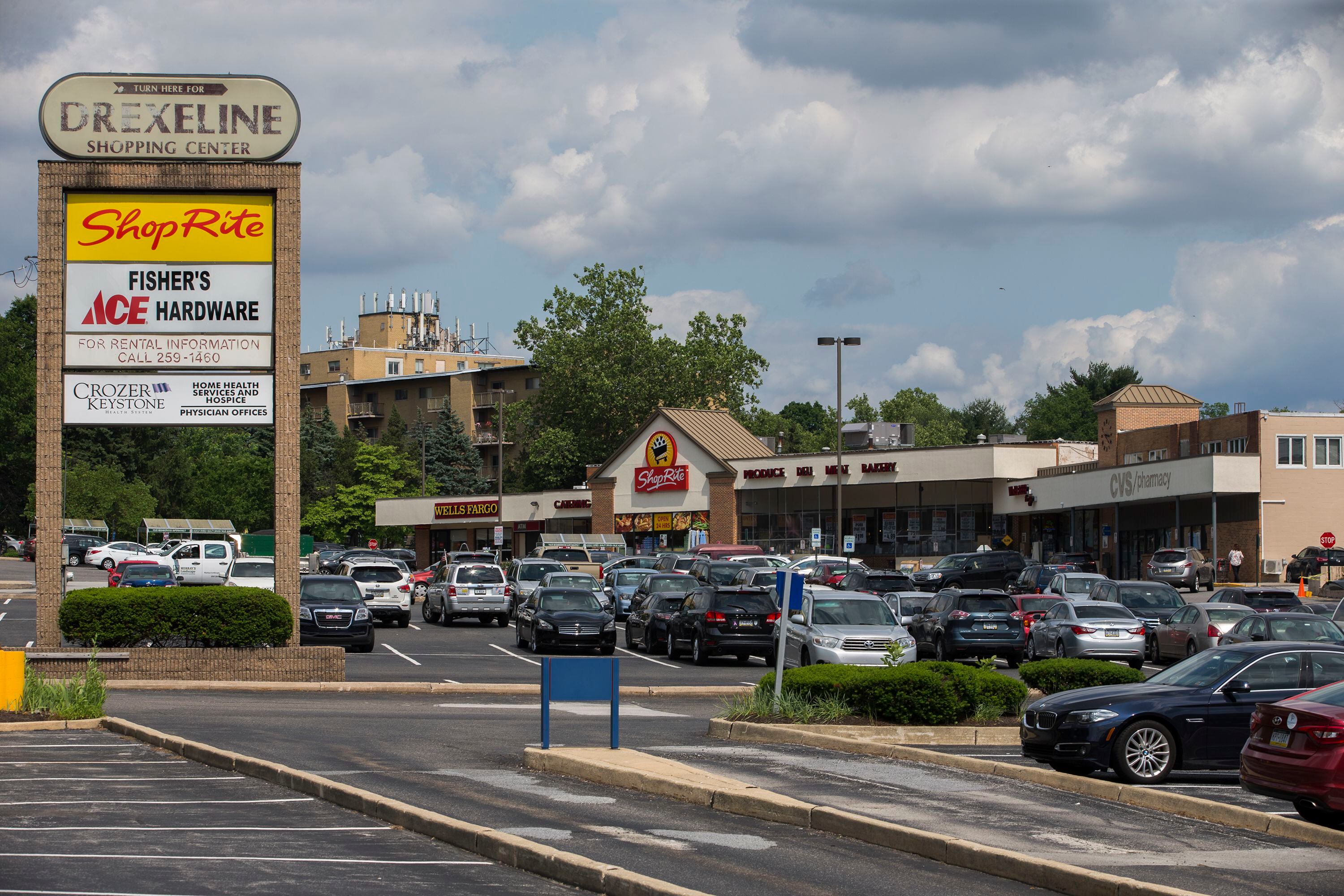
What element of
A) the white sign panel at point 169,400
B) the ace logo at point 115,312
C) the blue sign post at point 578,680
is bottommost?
the blue sign post at point 578,680

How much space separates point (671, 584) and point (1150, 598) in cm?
1086

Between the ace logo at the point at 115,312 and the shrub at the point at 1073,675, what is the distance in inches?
628

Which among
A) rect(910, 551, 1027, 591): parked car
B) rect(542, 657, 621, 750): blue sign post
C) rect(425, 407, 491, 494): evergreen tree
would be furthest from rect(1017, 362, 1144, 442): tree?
rect(542, 657, 621, 750): blue sign post

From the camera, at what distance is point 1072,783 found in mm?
13719

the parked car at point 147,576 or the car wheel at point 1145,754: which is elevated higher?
the parked car at point 147,576

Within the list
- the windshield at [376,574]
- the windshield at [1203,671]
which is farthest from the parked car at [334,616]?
the windshield at [1203,671]

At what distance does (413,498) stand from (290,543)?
69.8 metres

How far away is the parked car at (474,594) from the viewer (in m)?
40.7

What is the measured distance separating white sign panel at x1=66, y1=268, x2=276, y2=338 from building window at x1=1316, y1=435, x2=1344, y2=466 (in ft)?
148

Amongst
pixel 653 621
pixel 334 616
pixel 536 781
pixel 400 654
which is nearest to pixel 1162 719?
pixel 536 781

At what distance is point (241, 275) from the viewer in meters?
26.0

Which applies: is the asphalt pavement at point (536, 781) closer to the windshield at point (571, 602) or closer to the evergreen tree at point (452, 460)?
the windshield at point (571, 602)

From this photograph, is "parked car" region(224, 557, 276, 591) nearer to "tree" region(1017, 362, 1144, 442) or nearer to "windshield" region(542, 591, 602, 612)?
"windshield" region(542, 591, 602, 612)

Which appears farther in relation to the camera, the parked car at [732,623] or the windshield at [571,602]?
the windshield at [571,602]
